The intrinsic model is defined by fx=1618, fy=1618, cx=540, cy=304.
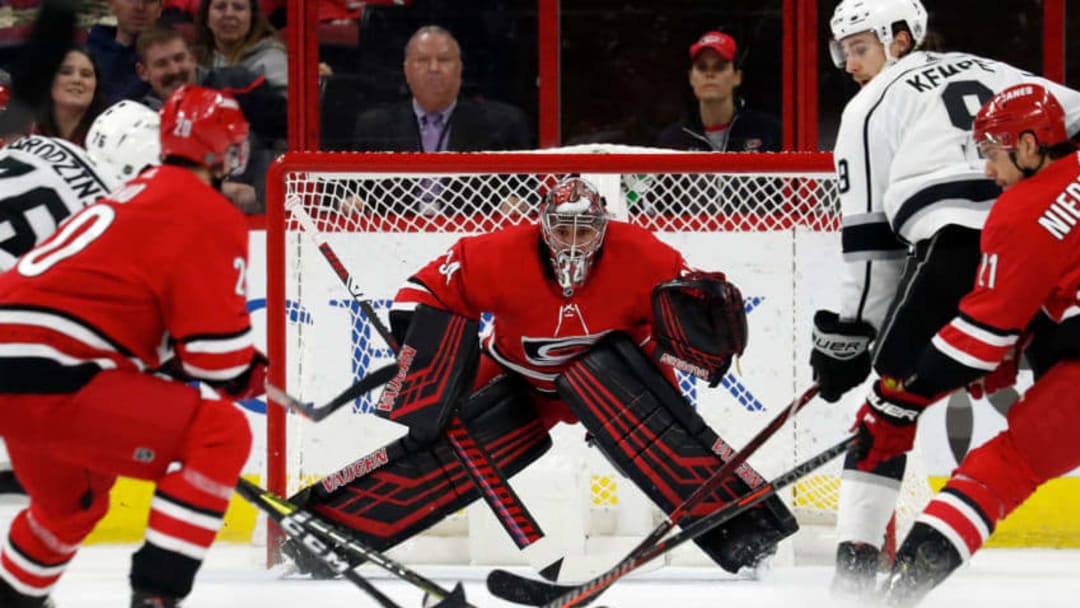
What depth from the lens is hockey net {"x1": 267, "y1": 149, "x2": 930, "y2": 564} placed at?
4.30 m

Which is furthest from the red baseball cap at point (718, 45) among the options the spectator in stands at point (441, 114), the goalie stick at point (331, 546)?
the goalie stick at point (331, 546)

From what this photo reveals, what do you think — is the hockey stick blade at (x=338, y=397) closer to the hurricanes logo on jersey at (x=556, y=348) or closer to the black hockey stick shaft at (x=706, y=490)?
the hurricanes logo on jersey at (x=556, y=348)

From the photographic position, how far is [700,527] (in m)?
3.24

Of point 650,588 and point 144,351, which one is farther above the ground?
point 144,351

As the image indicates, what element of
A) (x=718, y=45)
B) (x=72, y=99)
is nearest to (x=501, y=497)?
(x=718, y=45)

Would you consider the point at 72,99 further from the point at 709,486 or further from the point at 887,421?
the point at 887,421

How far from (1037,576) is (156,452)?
2.39 m

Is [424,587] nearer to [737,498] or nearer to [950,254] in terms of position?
[737,498]

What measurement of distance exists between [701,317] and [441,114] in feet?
5.77

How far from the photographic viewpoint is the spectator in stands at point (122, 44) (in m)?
4.96

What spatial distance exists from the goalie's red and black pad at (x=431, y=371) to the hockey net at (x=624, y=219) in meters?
0.87

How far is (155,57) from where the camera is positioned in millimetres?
4957

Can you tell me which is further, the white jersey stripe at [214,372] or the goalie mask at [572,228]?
the goalie mask at [572,228]

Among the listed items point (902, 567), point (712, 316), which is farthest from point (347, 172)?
point (902, 567)
